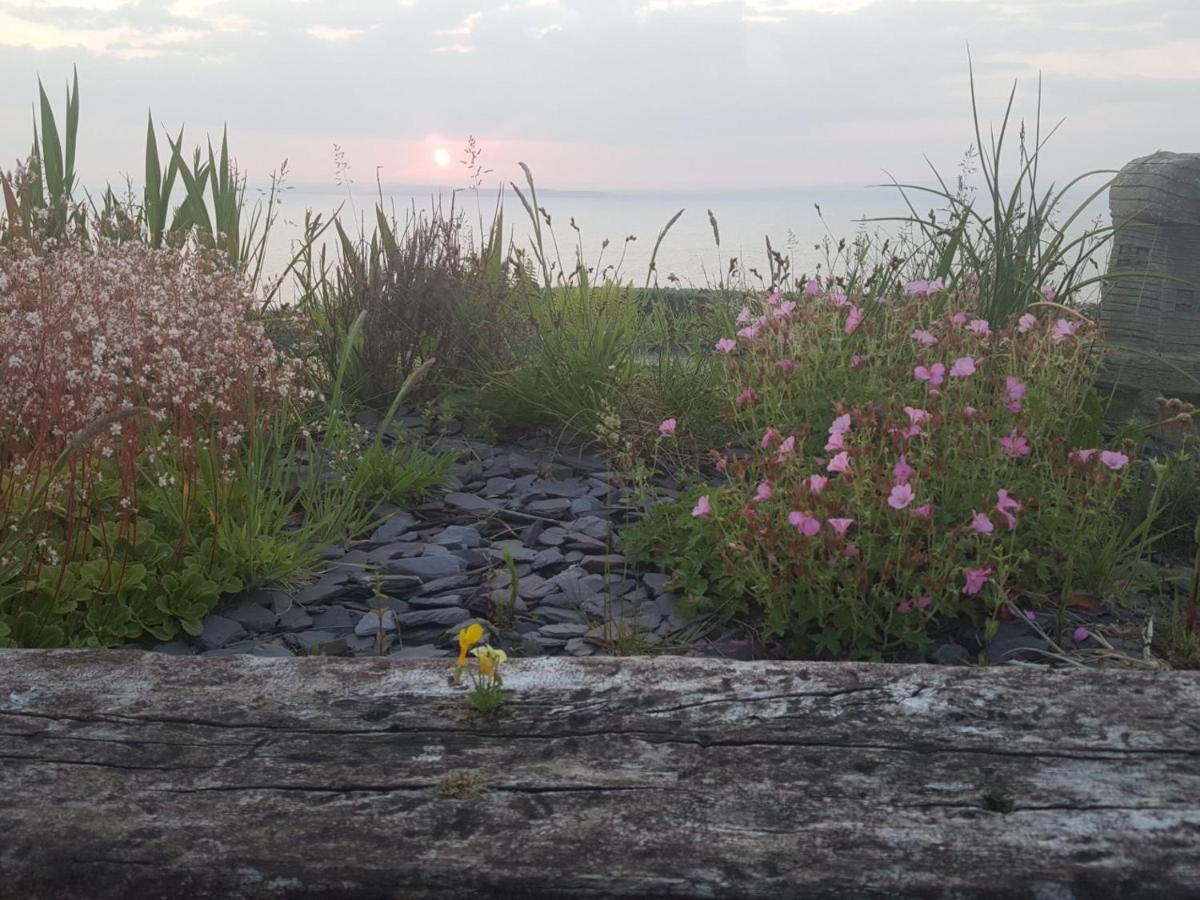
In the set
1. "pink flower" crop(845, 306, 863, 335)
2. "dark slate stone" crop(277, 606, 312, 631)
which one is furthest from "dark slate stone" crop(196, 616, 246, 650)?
"pink flower" crop(845, 306, 863, 335)

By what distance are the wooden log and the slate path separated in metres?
0.90

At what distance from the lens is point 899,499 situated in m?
2.61

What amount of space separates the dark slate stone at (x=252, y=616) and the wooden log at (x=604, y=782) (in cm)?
106

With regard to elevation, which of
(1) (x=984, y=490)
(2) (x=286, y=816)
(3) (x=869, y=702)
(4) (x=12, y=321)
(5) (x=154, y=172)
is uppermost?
(5) (x=154, y=172)

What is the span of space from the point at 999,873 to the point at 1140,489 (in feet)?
8.95

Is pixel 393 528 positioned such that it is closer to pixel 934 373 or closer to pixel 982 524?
pixel 934 373

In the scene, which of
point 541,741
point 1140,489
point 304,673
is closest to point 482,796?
point 541,741

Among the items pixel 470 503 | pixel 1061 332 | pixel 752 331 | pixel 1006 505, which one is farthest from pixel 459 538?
pixel 1061 332

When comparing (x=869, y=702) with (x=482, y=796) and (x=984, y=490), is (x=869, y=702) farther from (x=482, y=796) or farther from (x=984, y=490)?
(x=984, y=490)

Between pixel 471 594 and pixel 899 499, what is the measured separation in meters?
1.24

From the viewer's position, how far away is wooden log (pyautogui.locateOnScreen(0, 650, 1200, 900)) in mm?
1403

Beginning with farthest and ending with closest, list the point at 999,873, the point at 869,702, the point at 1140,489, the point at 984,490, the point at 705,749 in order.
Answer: the point at 1140,489 < the point at 984,490 < the point at 869,702 < the point at 705,749 < the point at 999,873

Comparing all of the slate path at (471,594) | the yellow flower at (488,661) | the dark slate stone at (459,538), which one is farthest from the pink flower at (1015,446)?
the yellow flower at (488,661)

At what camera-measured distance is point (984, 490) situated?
3.02 meters
